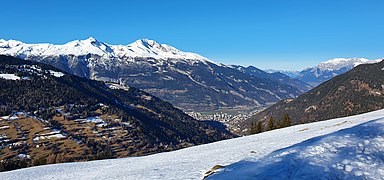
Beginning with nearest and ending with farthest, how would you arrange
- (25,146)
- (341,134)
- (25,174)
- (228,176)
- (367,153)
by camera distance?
(228,176), (367,153), (341,134), (25,174), (25,146)

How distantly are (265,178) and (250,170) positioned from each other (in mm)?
1890

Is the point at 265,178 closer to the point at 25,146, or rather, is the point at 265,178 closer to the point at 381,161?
the point at 381,161

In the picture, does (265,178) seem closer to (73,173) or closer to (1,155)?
(73,173)

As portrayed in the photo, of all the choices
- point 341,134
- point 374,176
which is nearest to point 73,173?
point 341,134

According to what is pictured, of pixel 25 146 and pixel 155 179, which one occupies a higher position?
pixel 155 179

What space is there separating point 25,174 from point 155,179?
20234mm

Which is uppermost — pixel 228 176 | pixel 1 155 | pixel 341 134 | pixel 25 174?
pixel 341 134

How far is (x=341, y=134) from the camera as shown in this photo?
22.9 meters

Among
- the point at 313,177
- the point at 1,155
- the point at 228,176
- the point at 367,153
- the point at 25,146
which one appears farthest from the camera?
the point at 25,146

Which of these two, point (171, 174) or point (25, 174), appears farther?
point (25, 174)

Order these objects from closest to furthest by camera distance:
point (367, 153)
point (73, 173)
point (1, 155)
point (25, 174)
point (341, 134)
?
point (367, 153)
point (341, 134)
point (73, 173)
point (25, 174)
point (1, 155)

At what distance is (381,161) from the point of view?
1802cm

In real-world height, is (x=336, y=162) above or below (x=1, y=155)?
above

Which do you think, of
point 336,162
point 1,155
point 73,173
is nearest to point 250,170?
point 336,162
